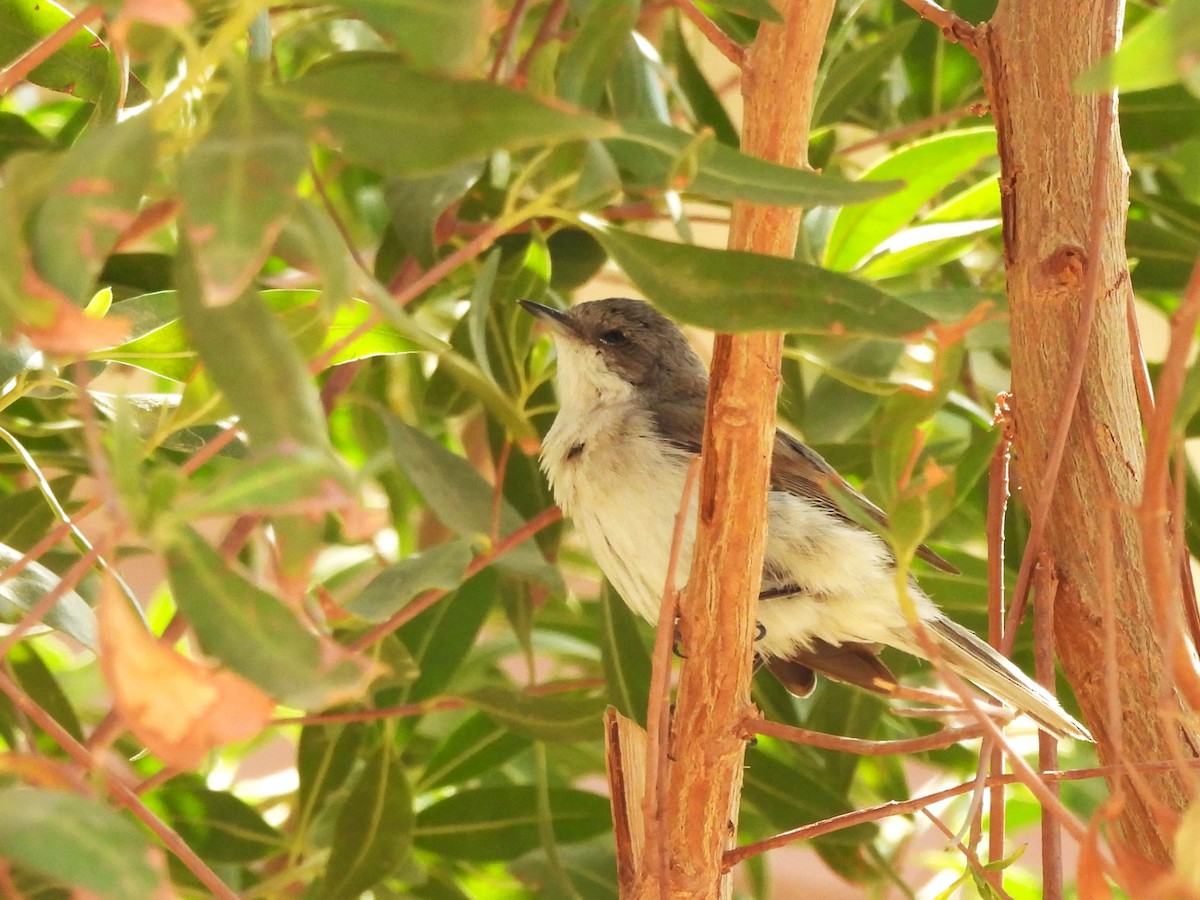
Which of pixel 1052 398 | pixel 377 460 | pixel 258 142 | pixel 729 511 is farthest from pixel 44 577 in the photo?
pixel 1052 398

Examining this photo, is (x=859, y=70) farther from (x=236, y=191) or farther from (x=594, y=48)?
(x=236, y=191)

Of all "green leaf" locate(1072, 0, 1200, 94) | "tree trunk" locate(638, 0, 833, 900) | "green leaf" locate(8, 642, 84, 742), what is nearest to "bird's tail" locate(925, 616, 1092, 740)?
"tree trunk" locate(638, 0, 833, 900)

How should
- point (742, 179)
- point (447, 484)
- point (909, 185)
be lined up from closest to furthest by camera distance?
point (742, 179)
point (447, 484)
point (909, 185)

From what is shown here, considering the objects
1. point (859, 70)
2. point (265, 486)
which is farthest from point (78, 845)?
point (859, 70)

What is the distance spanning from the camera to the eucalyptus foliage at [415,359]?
2.40 ft

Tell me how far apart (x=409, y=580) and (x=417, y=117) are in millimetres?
594

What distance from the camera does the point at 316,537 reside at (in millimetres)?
772

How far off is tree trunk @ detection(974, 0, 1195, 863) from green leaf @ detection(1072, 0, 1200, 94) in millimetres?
750

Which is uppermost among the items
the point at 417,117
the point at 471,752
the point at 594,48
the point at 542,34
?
the point at 542,34

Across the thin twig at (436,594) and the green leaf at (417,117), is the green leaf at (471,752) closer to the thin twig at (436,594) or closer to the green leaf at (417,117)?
the thin twig at (436,594)

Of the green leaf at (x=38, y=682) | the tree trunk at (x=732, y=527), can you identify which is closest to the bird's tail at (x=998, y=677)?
the tree trunk at (x=732, y=527)

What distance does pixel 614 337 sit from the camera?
298 cm

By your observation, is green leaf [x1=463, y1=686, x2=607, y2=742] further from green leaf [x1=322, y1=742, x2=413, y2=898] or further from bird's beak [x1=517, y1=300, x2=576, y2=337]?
bird's beak [x1=517, y1=300, x2=576, y2=337]

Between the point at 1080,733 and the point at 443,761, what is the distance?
1.06m
